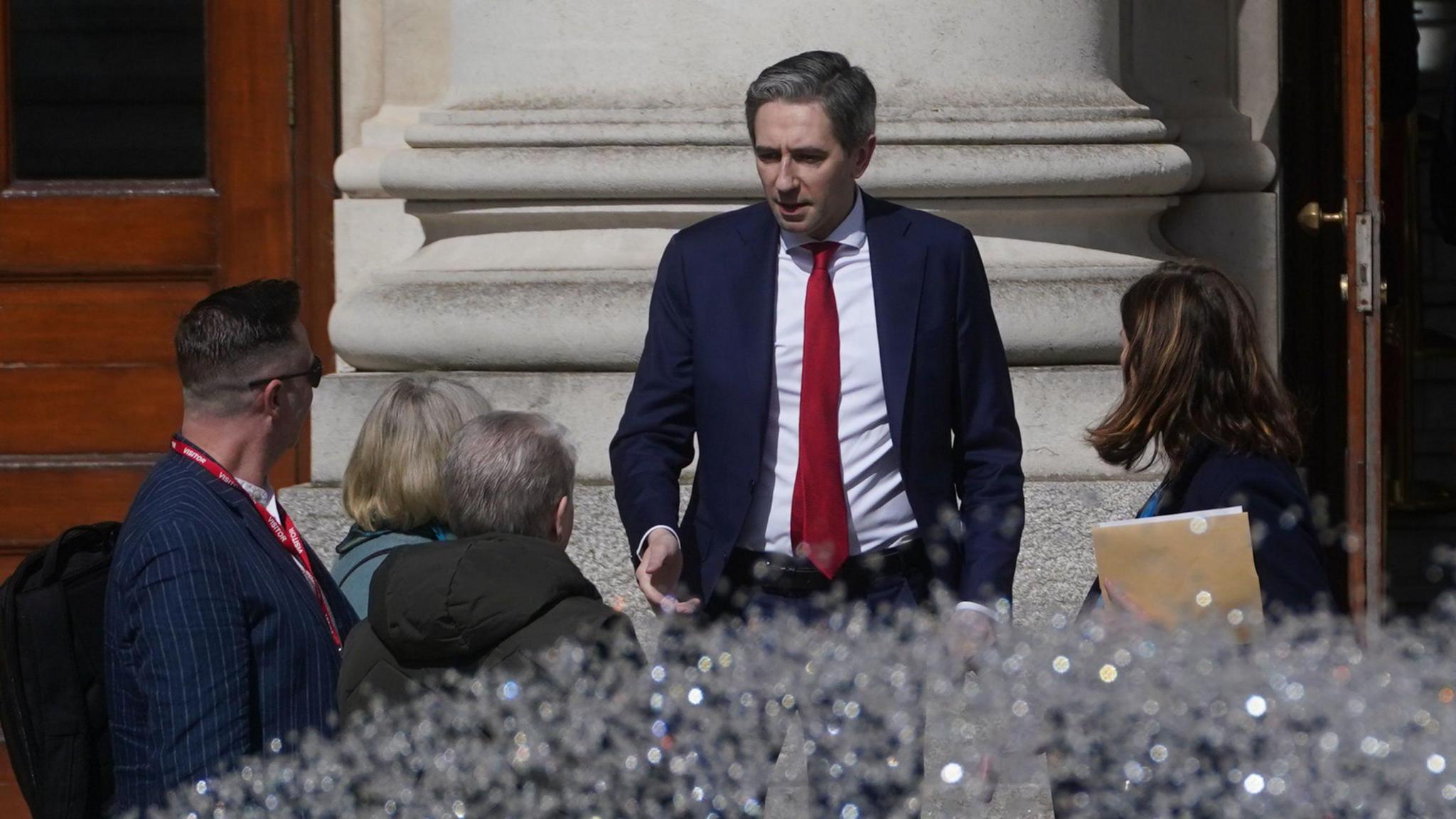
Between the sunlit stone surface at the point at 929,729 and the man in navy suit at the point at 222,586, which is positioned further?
the man in navy suit at the point at 222,586

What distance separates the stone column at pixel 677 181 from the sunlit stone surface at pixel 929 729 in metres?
2.72

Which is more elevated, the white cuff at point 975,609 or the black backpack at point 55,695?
the white cuff at point 975,609

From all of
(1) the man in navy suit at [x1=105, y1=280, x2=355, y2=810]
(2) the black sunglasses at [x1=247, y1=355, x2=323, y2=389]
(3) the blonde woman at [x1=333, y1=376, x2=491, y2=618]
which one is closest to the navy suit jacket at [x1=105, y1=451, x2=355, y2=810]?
(1) the man in navy suit at [x1=105, y1=280, x2=355, y2=810]

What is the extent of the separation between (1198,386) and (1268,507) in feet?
0.68

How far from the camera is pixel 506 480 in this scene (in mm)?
2381

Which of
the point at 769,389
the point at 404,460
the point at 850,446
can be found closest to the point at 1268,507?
the point at 850,446

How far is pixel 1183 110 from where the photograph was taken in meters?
4.90

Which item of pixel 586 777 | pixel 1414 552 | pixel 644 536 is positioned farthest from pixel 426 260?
pixel 1414 552

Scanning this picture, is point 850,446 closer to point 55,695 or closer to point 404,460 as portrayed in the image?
point 404,460

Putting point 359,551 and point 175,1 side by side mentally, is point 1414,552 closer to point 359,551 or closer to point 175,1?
point 175,1

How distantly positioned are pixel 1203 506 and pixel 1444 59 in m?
10.2

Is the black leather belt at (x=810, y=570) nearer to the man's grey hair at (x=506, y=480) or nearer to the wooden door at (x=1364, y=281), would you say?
the man's grey hair at (x=506, y=480)

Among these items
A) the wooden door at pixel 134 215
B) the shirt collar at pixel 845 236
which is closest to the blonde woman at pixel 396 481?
the shirt collar at pixel 845 236

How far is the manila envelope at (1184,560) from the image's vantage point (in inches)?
79.7
